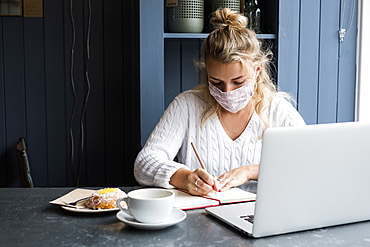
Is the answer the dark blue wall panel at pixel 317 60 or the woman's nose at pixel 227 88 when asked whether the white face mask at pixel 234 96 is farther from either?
the dark blue wall panel at pixel 317 60

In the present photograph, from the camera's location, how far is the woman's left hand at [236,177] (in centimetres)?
162

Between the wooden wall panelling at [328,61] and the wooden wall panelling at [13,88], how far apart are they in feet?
5.23

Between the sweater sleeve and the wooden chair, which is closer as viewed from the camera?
the sweater sleeve

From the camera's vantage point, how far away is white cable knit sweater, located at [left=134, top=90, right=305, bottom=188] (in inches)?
82.0

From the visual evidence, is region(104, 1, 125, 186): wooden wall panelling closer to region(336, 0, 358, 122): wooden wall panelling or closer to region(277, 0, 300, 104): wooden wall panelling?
region(277, 0, 300, 104): wooden wall panelling

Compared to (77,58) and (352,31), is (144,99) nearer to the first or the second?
(77,58)

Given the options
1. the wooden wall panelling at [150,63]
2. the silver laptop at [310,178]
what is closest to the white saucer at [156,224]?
the silver laptop at [310,178]

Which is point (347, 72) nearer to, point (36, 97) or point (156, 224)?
point (36, 97)

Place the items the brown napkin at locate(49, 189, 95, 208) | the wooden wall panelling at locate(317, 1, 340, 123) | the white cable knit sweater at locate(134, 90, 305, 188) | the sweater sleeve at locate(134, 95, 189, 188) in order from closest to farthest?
the brown napkin at locate(49, 189, 95, 208), the sweater sleeve at locate(134, 95, 189, 188), the white cable knit sweater at locate(134, 90, 305, 188), the wooden wall panelling at locate(317, 1, 340, 123)

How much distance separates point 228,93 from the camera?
1979mm

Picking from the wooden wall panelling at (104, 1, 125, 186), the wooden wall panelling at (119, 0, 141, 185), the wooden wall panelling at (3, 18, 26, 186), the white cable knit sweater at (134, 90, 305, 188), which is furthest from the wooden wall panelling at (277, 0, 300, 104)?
the wooden wall panelling at (3, 18, 26, 186)

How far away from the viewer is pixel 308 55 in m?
2.57

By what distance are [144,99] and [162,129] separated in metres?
0.38

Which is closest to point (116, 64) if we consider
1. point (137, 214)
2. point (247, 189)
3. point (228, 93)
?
point (228, 93)
